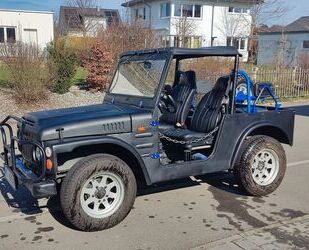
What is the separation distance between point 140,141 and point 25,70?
9095 millimetres

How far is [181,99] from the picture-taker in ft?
18.0

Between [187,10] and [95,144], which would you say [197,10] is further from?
[95,144]

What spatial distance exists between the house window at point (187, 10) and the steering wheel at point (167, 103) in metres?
32.6

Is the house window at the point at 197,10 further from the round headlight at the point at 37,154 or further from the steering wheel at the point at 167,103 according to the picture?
the round headlight at the point at 37,154

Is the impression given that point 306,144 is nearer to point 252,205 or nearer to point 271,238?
point 252,205

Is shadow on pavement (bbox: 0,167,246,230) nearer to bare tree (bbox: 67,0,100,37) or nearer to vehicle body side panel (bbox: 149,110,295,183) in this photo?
vehicle body side panel (bbox: 149,110,295,183)

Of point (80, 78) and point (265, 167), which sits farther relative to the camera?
point (80, 78)

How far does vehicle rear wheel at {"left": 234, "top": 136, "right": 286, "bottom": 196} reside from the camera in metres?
5.07

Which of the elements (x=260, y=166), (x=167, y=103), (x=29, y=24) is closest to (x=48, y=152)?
(x=167, y=103)

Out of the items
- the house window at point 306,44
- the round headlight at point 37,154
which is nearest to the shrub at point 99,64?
the round headlight at point 37,154

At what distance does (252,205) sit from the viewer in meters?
4.91

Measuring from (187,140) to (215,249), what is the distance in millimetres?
1485

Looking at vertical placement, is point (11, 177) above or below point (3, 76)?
below

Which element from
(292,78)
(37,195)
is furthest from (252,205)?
(292,78)
